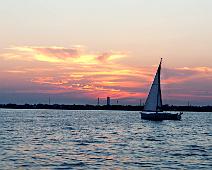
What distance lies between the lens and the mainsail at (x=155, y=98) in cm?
9831

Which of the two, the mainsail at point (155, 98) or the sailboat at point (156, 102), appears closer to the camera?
the mainsail at point (155, 98)

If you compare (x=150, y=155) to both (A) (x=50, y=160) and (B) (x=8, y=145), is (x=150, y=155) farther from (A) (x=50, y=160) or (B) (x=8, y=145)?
(B) (x=8, y=145)

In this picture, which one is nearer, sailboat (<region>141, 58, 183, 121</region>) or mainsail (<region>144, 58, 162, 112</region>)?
mainsail (<region>144, 58, 162, 112</region>)

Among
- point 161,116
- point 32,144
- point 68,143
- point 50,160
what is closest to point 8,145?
point 32,144

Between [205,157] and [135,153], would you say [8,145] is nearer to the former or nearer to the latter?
[135,153]

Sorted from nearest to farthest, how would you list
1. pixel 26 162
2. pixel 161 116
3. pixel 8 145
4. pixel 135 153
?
pixel 26 162 < pixel 135 153 < pixel 8 145 < pixel 161 116

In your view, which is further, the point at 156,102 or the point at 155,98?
the point at 155,98

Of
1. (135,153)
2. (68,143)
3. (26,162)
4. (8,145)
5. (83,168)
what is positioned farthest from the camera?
(68,143)

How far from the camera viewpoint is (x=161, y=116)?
99.2 meters

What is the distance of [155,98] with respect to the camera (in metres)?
98.6

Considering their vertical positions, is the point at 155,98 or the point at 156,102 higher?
the point at 155,98

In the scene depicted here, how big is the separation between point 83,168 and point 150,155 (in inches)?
343

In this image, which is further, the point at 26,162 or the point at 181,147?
the point at 181,147

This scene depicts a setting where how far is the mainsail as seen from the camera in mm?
98312
